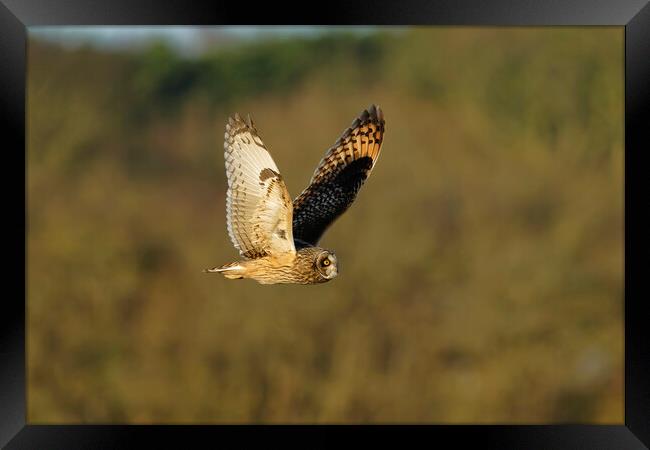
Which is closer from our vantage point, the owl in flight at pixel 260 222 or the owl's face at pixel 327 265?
the owl in flight at pixel 260 222

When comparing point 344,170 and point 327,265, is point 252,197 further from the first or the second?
point 344,170

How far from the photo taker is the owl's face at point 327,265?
2.44 m

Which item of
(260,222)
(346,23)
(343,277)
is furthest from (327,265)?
(343,277)

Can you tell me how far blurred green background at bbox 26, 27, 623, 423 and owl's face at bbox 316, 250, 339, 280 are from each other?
4.25 meters

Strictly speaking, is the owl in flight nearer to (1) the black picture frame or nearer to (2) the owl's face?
(2) the owl's face

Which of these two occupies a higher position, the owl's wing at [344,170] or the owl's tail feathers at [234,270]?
the owl's wing at [344,170]

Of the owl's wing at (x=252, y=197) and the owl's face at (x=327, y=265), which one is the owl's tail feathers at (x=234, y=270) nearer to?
the owl's wing at (x=252, y=197)

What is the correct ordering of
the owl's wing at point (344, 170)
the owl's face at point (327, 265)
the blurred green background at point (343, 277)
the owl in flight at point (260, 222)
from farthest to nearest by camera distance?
the blurred green background at point (343, 277) → the owl's wing at point (344, 170) → the owl's face at point (327, 265) → the owl in flight at point (260, 222)

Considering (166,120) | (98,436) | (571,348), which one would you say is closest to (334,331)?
(571,348)

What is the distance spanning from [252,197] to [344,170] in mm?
851

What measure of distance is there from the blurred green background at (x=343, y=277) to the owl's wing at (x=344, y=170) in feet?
11.7

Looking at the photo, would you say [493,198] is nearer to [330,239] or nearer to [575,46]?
[330,239]

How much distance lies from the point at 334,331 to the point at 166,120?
145 inches

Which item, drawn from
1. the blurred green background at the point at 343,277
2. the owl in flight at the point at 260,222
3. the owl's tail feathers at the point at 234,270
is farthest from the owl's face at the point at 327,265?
the blurred green background at the point at 343,277
